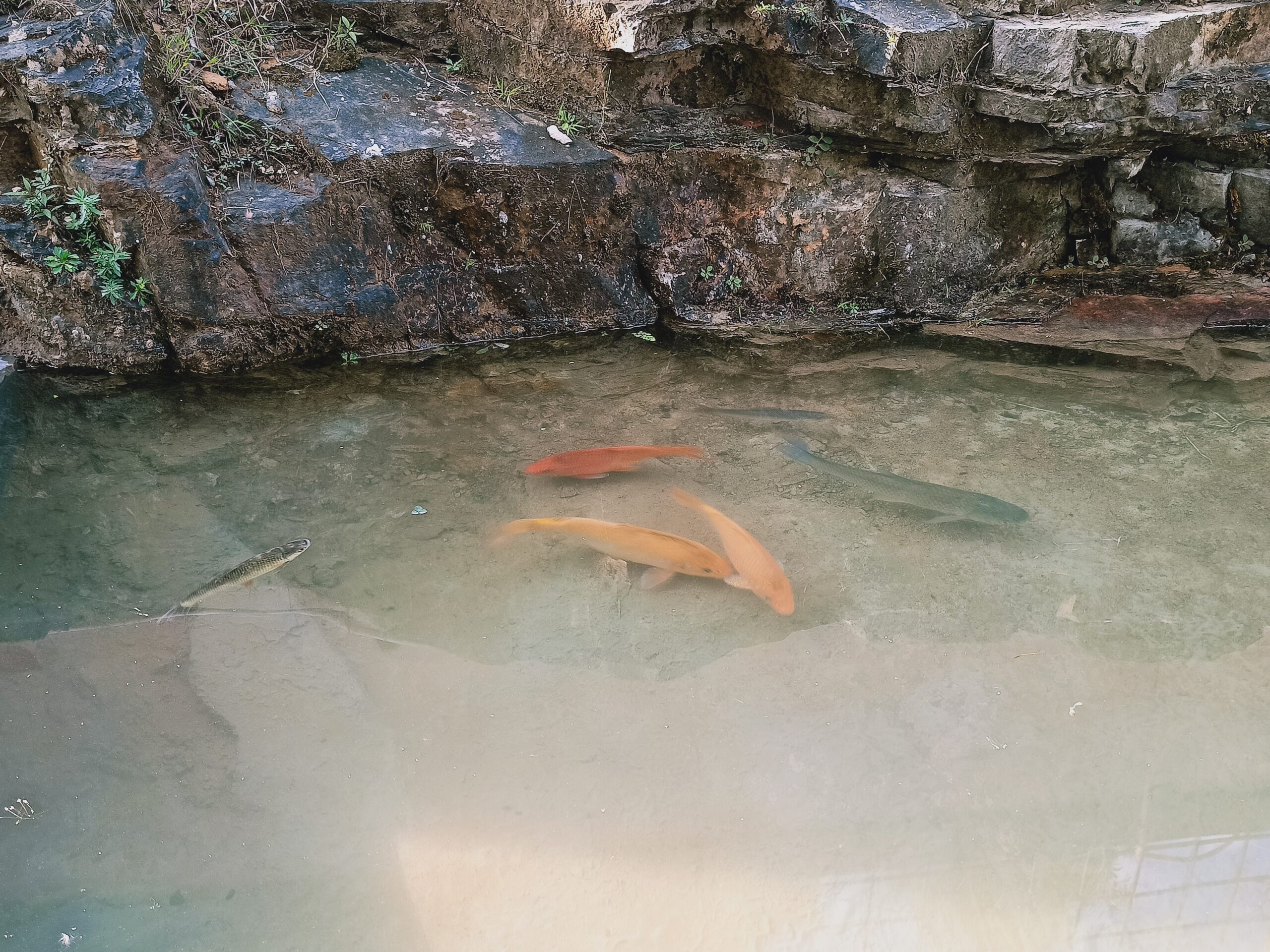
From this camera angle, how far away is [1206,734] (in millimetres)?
3107

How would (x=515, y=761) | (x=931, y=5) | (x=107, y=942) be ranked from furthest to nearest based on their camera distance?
1. (x=931, y=5)
2. (x=515, y=761)
3. (x=107, y=942)

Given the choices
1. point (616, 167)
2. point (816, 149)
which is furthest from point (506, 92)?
point (816, 149)

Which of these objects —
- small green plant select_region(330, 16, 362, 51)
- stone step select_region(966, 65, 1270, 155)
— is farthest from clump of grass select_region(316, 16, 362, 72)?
stone step select_region(966, 65, 1270, 155)

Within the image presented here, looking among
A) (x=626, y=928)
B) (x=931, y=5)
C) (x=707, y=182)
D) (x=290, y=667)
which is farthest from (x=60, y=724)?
(x=931, y=5)

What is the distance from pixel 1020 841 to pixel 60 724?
3278 millimetres

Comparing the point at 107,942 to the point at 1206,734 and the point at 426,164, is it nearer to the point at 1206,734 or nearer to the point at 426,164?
the point at 1206,734

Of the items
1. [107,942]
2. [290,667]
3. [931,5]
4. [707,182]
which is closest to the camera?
[107,942]

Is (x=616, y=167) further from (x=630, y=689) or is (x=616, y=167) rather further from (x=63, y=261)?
(x=630, y=689)

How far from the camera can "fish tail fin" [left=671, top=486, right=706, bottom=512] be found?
416 cm

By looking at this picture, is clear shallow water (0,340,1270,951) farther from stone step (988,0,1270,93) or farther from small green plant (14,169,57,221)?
stone step (988,0,1270,93)

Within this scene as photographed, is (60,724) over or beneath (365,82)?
beneath

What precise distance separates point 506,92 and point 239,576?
3.76 meters

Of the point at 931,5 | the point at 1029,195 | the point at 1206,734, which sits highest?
the point at 931,5

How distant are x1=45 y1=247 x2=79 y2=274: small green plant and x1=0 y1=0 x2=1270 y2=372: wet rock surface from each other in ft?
0.13
